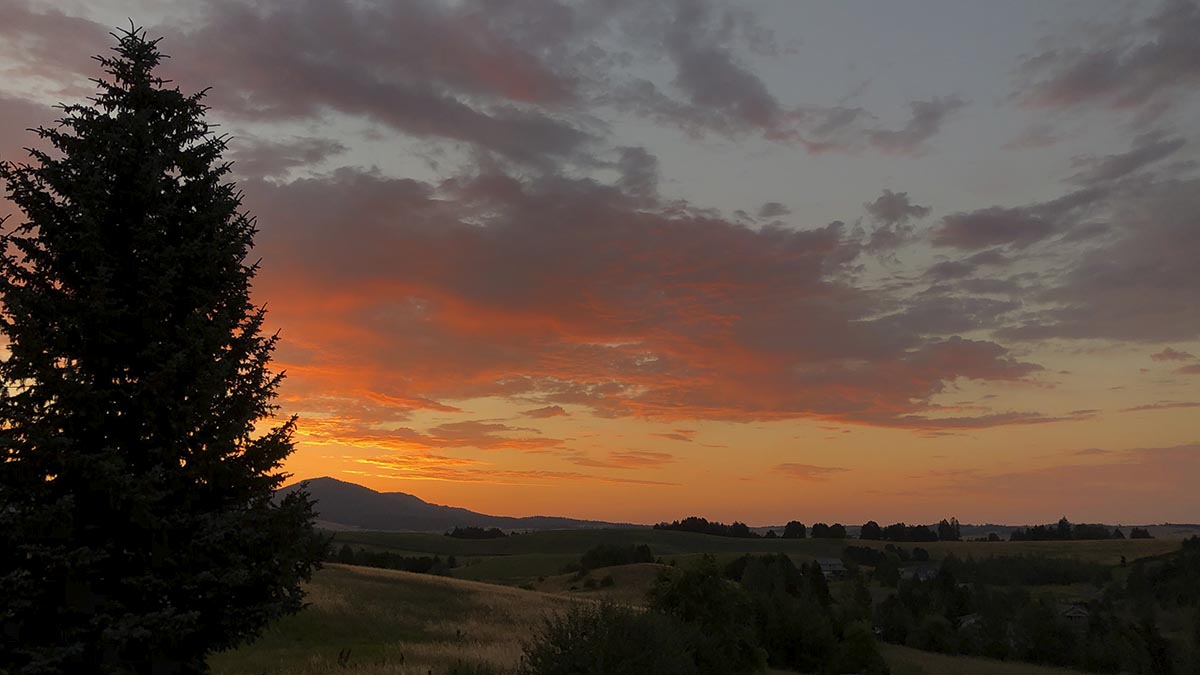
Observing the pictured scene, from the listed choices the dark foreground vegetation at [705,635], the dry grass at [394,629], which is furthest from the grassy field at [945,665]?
the dry grass at [394,629]

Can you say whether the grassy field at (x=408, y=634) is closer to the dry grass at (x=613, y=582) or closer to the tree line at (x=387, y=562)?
the dry grass at (x=613, y=582)

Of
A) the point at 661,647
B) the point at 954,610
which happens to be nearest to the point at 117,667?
the point at 661,647

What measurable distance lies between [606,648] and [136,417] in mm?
11435

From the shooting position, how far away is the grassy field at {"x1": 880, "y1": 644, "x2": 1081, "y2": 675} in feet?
203

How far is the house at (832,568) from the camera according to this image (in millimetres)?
150413

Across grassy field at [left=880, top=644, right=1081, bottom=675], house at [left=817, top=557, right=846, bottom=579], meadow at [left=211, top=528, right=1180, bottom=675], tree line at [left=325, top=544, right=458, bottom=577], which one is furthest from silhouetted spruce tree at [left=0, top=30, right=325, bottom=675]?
house at [left=817, top=557, right=846, bottom=579]

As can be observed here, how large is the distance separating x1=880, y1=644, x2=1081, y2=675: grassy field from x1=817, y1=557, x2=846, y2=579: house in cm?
7067

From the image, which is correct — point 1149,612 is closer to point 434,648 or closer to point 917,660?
point 917,660

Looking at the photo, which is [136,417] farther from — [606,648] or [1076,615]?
[1076,615]

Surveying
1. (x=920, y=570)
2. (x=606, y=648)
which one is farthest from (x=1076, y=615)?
(x=606, y=648)

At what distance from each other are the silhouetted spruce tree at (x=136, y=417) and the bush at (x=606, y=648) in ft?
21.9

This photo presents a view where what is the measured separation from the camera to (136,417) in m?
16.1

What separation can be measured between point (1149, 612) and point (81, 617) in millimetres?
121272

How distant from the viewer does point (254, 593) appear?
53.5 feet
